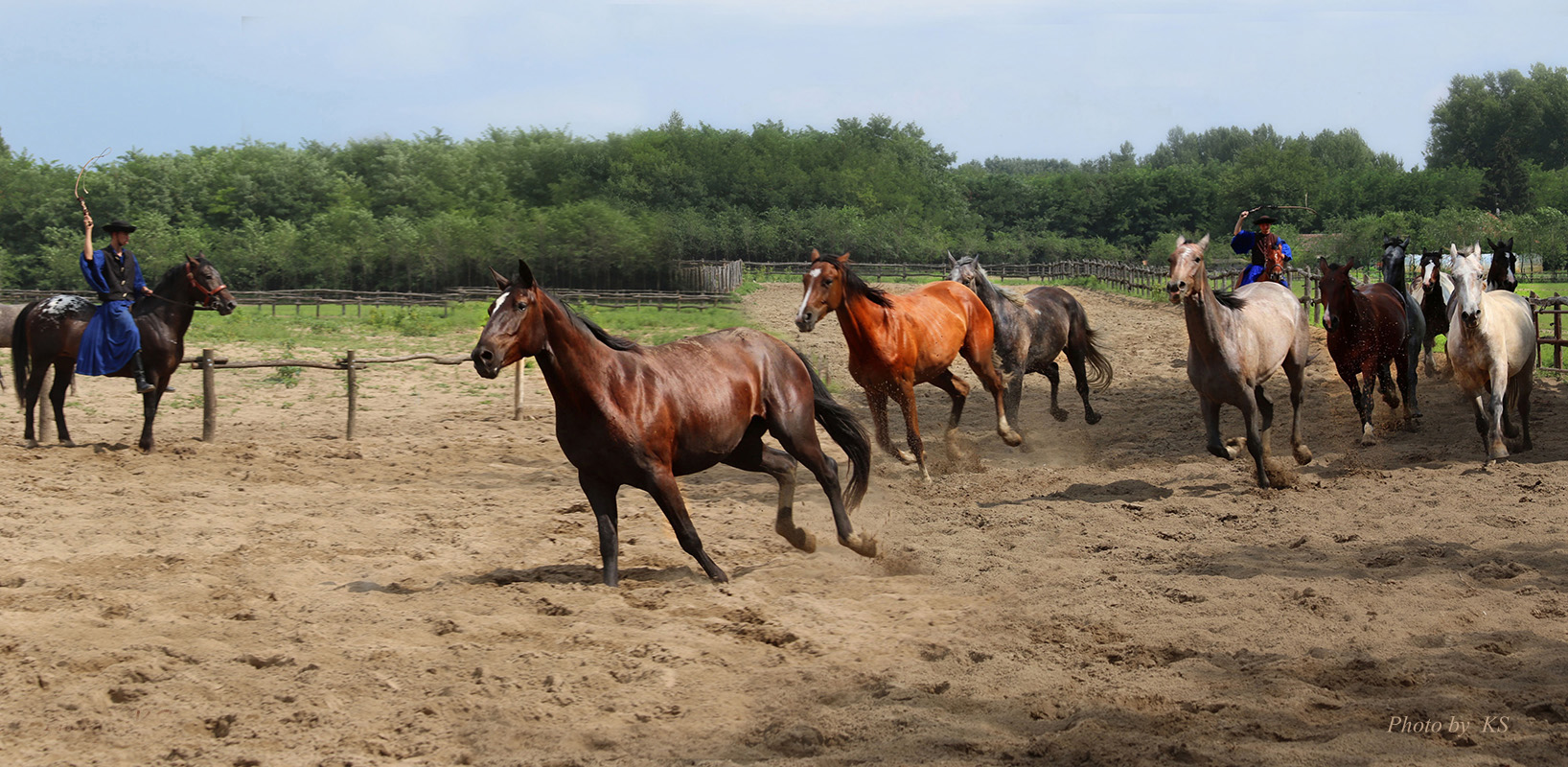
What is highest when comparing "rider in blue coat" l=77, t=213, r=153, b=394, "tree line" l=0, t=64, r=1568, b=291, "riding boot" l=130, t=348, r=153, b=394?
"tree line" l=0, t=64, r=1568, b=291

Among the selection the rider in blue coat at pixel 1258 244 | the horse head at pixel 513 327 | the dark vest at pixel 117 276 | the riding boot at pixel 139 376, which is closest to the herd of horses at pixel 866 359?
the horse head at pixel 513 327

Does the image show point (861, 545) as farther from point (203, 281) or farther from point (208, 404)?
point (208, 404)

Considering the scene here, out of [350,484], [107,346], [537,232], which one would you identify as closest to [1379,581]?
[350,484]

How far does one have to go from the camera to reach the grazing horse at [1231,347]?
26.3 ft

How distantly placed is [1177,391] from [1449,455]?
450 cm

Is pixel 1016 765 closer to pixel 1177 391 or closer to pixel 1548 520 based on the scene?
pixel 1548 520

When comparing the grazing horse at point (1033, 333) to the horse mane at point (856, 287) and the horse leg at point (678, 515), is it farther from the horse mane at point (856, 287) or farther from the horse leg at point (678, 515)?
the horse leg at point (678, 515)

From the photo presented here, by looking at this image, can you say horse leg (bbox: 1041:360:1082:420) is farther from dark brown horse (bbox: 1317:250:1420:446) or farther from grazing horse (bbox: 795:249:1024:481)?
dark brown horse (bbox: 1317:250:1420:446)

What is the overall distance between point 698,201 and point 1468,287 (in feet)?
125

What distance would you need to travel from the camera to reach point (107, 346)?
10.5 meters

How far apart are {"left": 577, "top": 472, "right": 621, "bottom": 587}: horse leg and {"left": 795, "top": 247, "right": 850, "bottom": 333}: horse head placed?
285 cm

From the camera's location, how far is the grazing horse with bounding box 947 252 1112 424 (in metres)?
11.0

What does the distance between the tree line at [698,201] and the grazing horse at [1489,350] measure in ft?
53.6

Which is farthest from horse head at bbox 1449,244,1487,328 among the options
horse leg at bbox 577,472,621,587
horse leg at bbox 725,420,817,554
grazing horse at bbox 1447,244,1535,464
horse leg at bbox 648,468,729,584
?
horse leg at bbox 577,472,621,587
